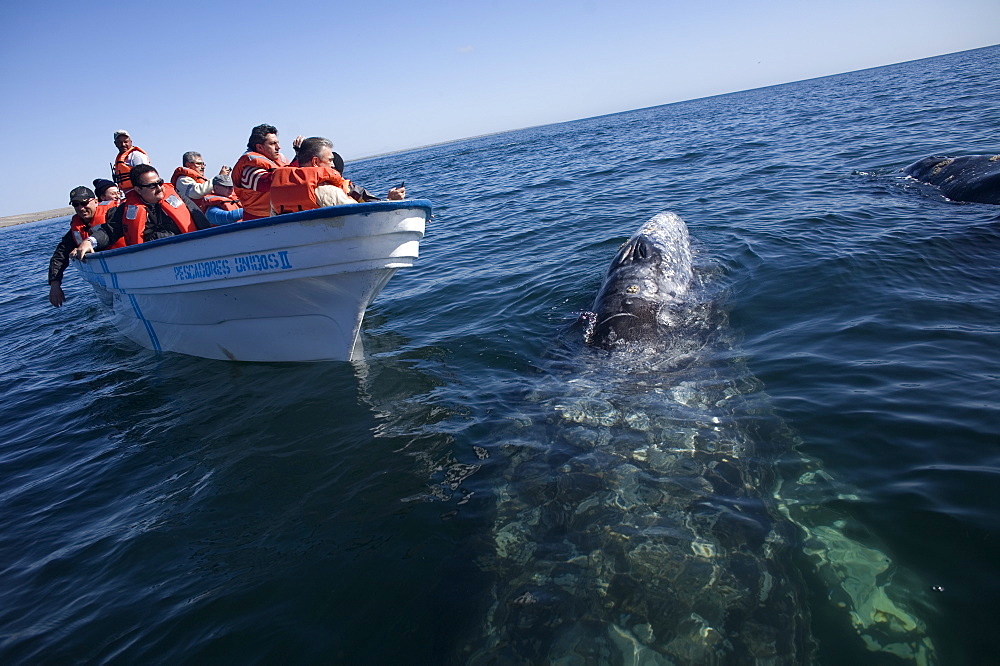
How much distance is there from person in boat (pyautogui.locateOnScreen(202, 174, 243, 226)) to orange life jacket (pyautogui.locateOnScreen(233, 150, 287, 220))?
14.8 inches

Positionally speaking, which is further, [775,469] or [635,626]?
[775,469]

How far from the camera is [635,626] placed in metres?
2.88

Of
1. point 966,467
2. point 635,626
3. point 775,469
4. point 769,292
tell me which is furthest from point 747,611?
point 769,292

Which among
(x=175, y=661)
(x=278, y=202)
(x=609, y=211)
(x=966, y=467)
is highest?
(x=278, y=202)

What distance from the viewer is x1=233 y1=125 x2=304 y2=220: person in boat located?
263 inches

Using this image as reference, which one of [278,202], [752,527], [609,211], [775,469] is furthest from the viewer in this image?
[609,211]

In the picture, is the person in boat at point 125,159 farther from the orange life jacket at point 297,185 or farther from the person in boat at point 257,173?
the orange life jacket at point 297,185

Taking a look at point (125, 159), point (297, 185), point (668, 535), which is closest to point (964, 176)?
point (668, 535)

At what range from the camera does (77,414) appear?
7.09 metres

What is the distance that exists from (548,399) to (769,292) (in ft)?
12.2

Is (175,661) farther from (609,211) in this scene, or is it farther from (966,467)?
(609,211)

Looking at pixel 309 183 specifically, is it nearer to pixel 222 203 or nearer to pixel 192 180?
pixel 222 203

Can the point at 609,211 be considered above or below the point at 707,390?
above

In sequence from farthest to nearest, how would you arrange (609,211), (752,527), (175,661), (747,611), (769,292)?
(609,211) < (769,292) < (752,527) < (175,661) < (747,611)
